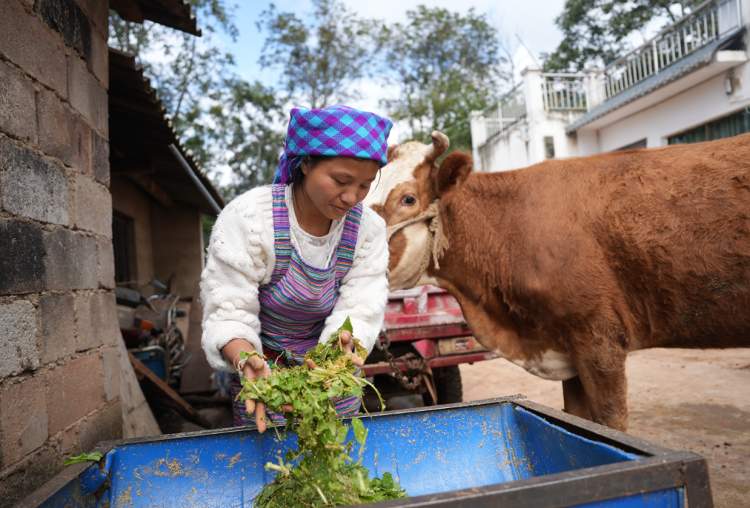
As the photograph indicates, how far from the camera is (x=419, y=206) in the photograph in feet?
11.5

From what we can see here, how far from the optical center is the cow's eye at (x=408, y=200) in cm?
349

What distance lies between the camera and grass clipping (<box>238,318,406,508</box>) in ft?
5.17

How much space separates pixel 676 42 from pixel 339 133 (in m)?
12.1

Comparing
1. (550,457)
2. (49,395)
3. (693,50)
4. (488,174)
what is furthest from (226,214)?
(693,50)

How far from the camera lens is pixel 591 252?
291 cm

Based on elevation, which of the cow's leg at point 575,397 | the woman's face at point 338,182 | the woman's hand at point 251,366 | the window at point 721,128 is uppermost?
the window at point 721,128

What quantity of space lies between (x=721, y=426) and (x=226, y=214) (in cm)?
431

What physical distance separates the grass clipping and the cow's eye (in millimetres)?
1889

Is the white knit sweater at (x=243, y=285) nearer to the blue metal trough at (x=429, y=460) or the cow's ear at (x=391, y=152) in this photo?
the blue metal trough at (x=429, y=460)

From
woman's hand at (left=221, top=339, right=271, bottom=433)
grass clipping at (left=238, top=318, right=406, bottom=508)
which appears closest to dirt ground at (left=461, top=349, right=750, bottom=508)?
grass clipping at (left=238, top=318, right=406, bottom=508)

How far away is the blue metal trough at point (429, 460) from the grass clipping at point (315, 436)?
23 cm

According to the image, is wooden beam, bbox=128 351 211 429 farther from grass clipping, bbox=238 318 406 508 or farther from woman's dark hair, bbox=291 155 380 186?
grass clipping, bbox=238 318 406 508

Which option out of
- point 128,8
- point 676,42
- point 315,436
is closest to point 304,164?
point 315,436

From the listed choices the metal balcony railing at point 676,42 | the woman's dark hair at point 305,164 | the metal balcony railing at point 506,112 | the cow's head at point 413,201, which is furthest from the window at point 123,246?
the metal balcony railing at point 506,112
